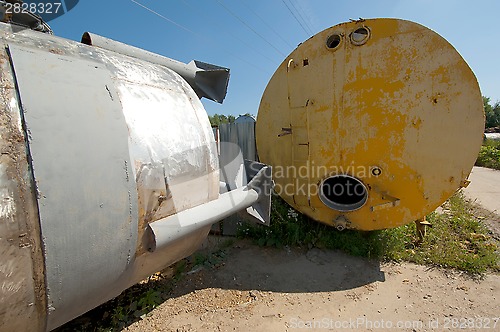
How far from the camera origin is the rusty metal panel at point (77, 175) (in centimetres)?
118

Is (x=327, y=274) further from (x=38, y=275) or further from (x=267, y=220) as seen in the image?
(x=38, y=275)

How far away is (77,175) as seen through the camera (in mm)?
1251

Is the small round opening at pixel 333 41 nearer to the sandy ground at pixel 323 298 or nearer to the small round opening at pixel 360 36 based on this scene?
the small round opening at pixel 360 36

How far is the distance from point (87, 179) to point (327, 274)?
2903mm

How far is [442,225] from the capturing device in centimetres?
438

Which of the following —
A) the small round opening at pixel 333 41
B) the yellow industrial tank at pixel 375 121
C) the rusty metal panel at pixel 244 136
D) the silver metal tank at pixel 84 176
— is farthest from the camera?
the rusty metal panel at pixel 244 136

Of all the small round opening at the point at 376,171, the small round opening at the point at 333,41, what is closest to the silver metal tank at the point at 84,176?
the small round opening at the point at 376,171

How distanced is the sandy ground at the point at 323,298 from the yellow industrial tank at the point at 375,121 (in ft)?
2.17

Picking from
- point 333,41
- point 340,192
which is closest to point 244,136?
point 340,192

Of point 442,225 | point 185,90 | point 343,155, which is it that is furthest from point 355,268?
Result: point 185,90

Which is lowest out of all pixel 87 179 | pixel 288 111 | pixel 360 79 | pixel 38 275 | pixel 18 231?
pixel 38 275

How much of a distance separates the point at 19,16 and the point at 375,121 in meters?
3.33

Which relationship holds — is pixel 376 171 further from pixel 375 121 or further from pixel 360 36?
pixel 360 36

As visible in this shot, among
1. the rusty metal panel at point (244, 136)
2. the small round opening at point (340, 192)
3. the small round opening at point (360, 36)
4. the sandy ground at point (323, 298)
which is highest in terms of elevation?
the small round opening at point (360, 36)
